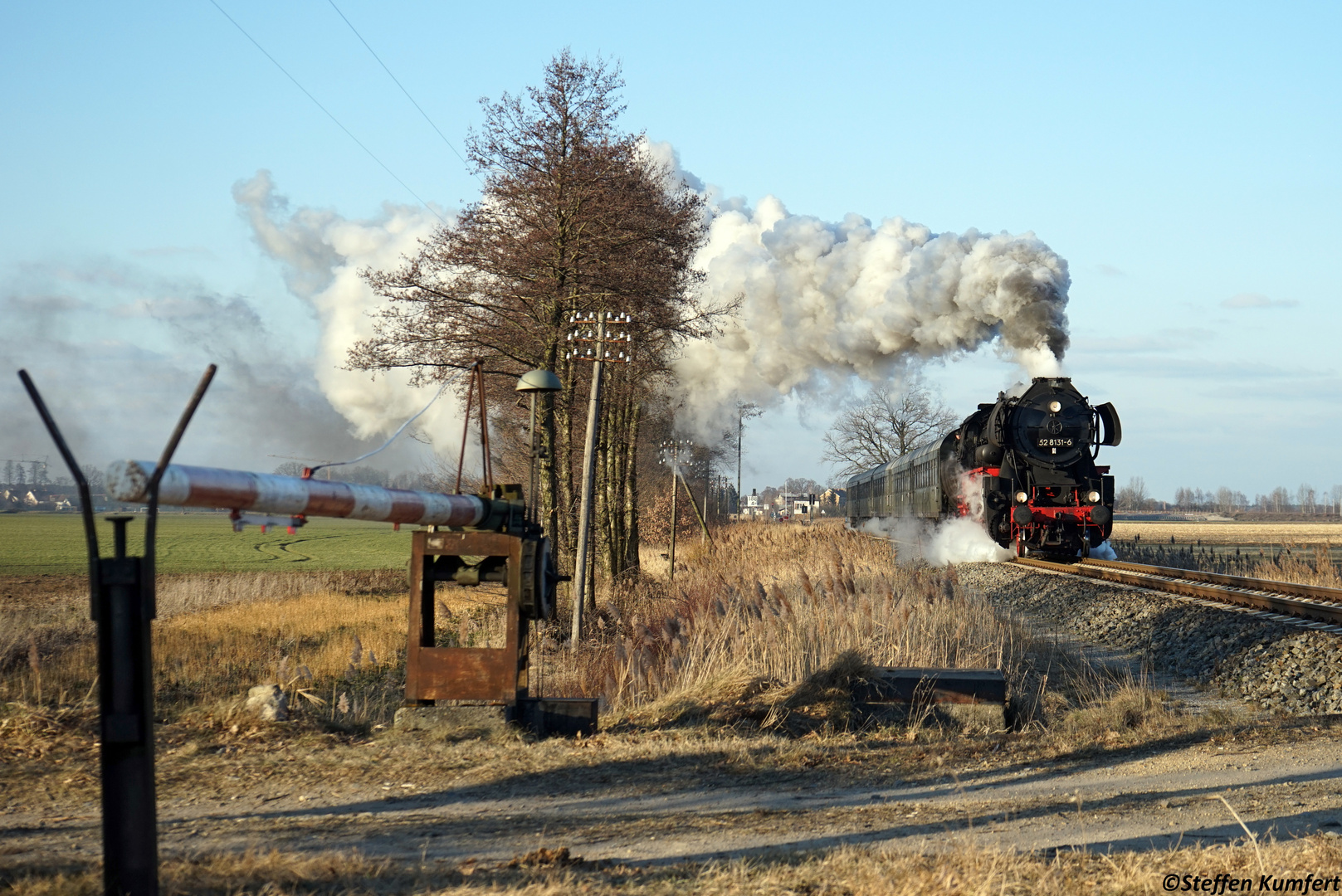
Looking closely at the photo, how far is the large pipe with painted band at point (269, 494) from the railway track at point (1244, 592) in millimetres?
10072

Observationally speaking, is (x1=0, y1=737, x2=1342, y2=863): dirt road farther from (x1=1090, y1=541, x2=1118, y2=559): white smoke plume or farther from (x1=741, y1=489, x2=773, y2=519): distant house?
(x1=741, y1=489, x2=773, y2=519): distant house

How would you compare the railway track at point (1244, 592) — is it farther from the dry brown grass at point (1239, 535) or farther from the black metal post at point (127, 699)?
the dry brown grass at point (1239, 535)

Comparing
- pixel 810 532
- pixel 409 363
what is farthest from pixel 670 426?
pixel 409 363

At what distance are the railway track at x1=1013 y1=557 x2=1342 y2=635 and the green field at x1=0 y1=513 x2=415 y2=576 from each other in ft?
56.1

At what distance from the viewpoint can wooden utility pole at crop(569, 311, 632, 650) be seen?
55.8ft

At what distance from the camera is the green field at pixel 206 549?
141ft

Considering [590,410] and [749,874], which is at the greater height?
[590,410]

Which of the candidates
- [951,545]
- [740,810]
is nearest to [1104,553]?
[951,545]

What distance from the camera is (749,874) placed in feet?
15.0

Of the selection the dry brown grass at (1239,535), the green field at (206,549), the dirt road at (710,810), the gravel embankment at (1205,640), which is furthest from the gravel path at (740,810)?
the dry brown grass at (1239,535)

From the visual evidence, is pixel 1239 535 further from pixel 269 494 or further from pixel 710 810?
pixel 269 494

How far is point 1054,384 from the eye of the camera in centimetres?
2352

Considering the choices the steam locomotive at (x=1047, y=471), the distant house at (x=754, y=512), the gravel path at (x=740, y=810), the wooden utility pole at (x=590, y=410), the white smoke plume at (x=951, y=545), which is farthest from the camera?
the distant house at (x=754, y=512)

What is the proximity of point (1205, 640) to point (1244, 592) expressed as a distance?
332 centimetres
